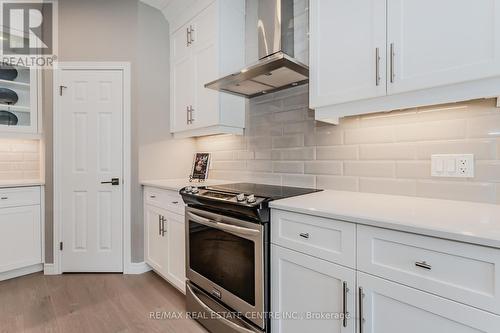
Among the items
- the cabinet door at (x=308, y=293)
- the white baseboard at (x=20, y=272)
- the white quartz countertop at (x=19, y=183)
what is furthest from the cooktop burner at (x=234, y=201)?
the white baseboard at (x=20, y=272)

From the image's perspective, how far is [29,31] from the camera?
2.79 m

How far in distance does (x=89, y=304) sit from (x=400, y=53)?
2.73 m

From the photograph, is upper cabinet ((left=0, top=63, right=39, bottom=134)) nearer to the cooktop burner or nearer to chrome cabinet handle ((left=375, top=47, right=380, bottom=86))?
the cooktop burner

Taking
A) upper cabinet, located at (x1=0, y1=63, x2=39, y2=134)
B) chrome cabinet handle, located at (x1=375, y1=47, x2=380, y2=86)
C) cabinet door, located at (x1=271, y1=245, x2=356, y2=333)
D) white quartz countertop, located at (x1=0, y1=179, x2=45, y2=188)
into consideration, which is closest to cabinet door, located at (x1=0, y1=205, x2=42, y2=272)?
white quartz countertop, located at (x1=0, y1=179, x2=45, y2=188)

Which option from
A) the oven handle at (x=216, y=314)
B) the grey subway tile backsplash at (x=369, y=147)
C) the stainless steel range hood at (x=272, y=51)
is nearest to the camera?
the grey subway tile backsplash at (x=369, y=147)

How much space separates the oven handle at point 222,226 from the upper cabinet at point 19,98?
2262 mm

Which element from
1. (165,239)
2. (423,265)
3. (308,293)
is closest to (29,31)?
(165,239)

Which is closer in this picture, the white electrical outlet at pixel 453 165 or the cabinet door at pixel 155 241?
the white electrical outlet at pixel 453 165

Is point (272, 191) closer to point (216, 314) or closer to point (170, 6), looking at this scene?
point (216, 314)

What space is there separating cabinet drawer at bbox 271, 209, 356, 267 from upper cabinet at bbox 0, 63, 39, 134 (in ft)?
9.62

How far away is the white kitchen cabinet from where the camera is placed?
250cm

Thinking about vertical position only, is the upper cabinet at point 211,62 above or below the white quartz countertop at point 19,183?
above

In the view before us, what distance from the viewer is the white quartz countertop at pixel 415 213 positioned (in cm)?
82

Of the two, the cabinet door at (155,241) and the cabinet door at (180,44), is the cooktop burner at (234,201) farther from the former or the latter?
the cabinet door at (180,44)
